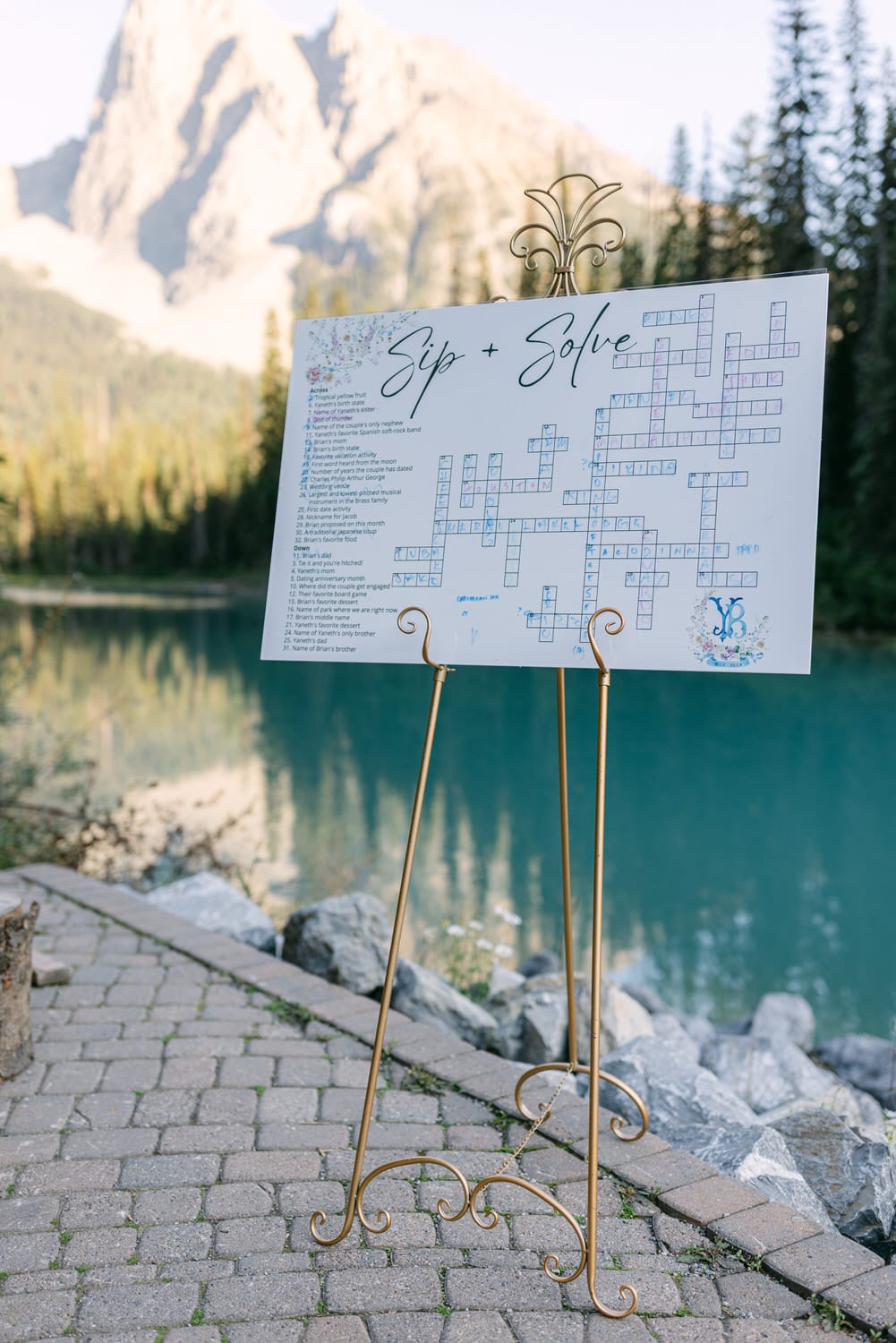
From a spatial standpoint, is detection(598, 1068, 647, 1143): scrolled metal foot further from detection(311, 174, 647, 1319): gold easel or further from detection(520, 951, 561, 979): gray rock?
detection(520, 951, 561, 979): gray rock

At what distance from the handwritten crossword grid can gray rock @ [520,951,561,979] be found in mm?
3669

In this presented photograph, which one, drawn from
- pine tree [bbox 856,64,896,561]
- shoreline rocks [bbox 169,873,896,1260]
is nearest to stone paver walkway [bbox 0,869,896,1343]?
shoreline rocks [bbox 169,873,896,1260]

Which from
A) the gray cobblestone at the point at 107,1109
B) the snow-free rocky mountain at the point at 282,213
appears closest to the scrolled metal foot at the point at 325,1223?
the gray cobblestone at the point at 107,1109

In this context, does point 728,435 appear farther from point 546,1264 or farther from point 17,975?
point 17,975

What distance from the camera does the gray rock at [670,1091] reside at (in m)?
3.25

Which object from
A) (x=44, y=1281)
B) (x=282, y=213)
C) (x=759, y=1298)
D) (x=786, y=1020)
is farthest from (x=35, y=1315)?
(x=282, y=213)

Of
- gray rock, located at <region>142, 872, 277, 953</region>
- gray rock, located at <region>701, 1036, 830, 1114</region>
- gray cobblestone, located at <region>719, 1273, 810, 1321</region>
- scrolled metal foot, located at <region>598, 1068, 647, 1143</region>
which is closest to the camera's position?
gray cobblestone, located at <region>719, 1273, 810, 1321</region>

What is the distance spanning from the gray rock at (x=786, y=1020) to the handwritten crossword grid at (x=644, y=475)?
11.4 ft

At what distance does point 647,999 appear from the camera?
5480 millimetres

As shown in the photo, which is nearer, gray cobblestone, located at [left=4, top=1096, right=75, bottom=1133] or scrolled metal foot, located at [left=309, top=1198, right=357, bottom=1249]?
scrolled metal foot, located at [left=309, top=1198, right=357, bottom=1249]

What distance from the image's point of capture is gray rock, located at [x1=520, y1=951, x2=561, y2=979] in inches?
228

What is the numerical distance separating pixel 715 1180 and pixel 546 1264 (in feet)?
1.98

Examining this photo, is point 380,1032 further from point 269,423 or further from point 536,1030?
point 269,423

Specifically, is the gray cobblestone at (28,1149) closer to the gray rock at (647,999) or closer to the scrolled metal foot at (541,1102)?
the scrolled metal foot at (541,1102)
